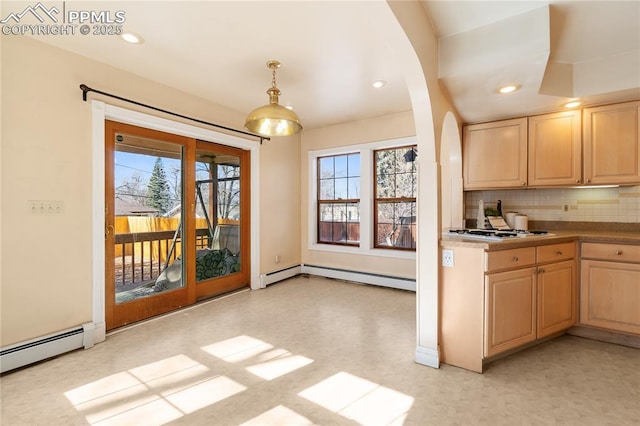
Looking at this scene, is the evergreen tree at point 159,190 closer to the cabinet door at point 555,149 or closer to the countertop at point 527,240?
the countertop at point 527,240

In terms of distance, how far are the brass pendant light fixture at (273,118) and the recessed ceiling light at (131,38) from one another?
3.45 ft

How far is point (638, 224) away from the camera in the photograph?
300cm

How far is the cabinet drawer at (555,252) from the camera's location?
8.12 feet

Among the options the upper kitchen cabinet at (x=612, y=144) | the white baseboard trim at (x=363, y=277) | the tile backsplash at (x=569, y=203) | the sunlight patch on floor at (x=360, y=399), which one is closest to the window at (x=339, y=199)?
the white baseboard trim at (x=363, y=277)

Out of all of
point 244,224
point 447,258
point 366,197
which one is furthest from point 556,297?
point 244,224

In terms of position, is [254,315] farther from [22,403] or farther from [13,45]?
[13,45]

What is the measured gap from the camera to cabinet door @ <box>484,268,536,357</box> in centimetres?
217

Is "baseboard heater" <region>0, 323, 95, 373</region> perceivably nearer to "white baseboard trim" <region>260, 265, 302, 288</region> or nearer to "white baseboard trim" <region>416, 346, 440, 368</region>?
"white baseboard trim" <region>260, 265, 302, 288</region>

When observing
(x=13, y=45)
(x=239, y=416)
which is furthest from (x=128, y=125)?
(x=239, y=416)

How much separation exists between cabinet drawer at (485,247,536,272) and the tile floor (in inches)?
30.6

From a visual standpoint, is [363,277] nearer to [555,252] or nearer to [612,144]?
[555,252]

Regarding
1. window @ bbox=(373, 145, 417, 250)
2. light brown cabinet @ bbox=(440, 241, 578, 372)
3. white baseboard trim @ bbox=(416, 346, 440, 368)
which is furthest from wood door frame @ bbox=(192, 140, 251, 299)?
light brown cabinet @ bbox=(440, 241, 578, 372)

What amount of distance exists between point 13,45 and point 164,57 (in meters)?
1.03

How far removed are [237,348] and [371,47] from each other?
2842mm
